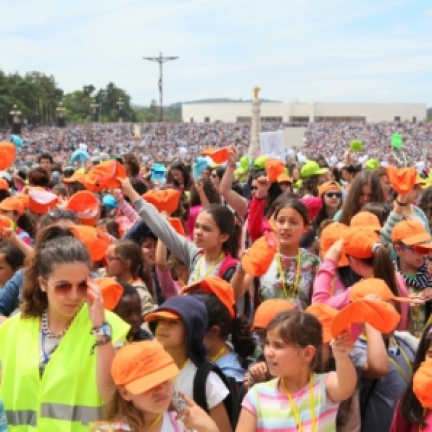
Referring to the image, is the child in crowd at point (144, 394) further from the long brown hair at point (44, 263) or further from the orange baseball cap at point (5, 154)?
the orange baseball cap at point (5, 154)

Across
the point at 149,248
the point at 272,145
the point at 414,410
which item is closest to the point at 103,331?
the point at 414,410

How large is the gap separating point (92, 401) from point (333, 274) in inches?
62.1

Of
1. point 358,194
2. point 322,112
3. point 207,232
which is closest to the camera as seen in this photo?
point 207,232

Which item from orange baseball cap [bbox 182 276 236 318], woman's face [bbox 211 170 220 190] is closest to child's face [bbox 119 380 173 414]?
orange baseball cap [bbox 182 276 236 318]

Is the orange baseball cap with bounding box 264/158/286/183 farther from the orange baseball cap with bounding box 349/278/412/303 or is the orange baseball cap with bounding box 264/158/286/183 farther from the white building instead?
the white building

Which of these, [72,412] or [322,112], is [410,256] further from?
[322,112]

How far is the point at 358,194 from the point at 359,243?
228cm

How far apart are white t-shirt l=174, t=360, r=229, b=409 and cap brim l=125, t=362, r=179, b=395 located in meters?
0.51

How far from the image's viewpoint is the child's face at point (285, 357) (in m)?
2.84

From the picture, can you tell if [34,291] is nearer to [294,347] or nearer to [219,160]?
[294,347]

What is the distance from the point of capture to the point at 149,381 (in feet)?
7.96

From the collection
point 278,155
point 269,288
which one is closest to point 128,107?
point 278,155

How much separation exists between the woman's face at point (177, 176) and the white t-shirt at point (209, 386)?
5.36m

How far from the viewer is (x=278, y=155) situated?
11.5m
